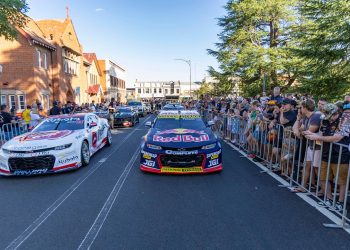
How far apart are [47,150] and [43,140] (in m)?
0.45

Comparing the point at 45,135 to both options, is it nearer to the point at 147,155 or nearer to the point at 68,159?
the point at 68,159

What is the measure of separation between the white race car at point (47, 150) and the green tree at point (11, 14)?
6.24 m

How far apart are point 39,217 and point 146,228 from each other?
176cm

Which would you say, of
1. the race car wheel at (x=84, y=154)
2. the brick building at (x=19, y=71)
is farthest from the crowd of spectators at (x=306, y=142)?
the brick building at (x=19, y=71)

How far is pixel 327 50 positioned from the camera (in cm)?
1170

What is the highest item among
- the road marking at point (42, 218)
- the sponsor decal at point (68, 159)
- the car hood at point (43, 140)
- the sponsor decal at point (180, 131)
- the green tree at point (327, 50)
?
the green tree at point (327, 50)

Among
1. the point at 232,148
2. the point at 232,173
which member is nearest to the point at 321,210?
the point at 232,173

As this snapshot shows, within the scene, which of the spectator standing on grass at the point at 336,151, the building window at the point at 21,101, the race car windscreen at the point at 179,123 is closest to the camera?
the spectator standing on grass at the point at 336,151

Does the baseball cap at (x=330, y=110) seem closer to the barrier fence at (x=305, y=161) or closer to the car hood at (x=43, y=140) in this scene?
the barrier fence at (x=305, y=161)

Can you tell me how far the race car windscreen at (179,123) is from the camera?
785 cm

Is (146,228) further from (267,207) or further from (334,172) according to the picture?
(334,172)

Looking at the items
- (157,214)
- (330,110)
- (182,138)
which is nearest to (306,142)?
(330,110)

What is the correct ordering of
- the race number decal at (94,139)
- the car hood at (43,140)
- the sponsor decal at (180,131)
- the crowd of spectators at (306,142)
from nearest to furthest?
the crowd of spectators at (306,142)
the car hood at (43,140)
the sponsor decal at (180,131)
the race number decal at (94,139)

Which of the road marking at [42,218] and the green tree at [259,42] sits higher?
the green tree at [259,42]
